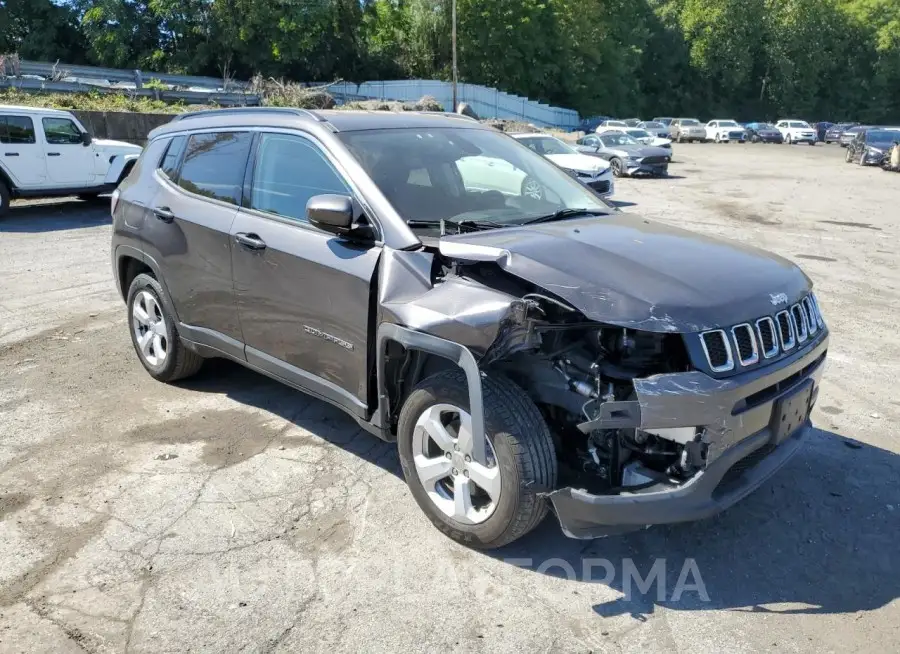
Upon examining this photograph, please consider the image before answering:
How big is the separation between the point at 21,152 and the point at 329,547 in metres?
12.9

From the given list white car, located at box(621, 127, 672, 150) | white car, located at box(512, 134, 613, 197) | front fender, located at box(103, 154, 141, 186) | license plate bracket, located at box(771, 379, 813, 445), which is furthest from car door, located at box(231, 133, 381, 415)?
white car, located at box(621, 127, 672, 150)

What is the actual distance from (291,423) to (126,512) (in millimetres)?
1269

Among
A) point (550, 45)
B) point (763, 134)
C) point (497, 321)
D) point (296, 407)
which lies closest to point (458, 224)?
point (497, 321)

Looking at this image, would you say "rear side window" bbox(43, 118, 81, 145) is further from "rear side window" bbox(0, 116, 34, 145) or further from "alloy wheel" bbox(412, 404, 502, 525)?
"alloy wheel" bbox(412, 404, 502, 525)

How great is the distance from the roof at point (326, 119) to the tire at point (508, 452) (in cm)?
168

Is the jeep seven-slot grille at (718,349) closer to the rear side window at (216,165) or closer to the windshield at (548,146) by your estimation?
the rear side window at (216,165)

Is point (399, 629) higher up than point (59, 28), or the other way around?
point (59, 28)

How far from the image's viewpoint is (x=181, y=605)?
3072 mm

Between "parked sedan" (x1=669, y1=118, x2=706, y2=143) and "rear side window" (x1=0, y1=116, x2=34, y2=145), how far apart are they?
46.3 m

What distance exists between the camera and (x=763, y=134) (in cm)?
5244

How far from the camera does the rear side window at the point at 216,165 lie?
4535mm

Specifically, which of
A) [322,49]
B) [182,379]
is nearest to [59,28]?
[322,49]

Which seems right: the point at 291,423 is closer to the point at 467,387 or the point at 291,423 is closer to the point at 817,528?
the point at 467,387

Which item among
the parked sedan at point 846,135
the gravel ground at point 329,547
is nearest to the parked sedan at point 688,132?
the parked sedan at point 846,135
